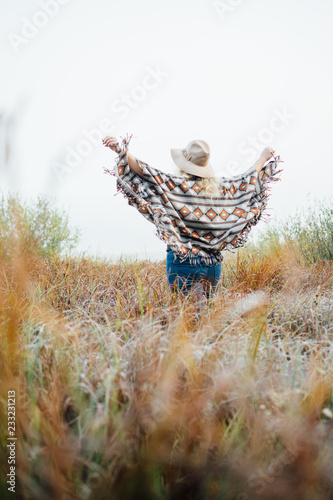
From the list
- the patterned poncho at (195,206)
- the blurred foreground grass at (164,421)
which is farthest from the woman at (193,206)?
the blurred foreground grass at (164,421)

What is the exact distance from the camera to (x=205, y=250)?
3.46 m

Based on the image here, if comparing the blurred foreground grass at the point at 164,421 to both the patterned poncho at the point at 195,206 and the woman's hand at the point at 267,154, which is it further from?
the woman's hand at the point at 267,154

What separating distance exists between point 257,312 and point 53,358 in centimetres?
161

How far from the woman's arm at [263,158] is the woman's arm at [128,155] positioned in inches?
47.2

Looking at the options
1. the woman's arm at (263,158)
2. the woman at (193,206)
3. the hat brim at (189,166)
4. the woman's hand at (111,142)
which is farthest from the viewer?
the woman's arm at (263,158)

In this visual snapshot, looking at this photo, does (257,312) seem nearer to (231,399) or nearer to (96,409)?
(231,399)

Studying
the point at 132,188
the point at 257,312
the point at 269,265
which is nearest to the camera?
the point at 257,312

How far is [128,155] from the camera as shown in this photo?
3.13 metres

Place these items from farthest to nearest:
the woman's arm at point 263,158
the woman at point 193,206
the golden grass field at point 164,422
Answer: the woman's arm at point 263,158
the woman at point 193,206
the golden grass field at point 164,422

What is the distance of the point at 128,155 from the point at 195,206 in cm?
75

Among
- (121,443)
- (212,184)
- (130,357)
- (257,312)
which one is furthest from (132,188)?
(121,443)

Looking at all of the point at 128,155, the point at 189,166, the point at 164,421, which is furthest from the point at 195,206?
the point at 164,421

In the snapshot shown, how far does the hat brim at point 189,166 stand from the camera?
11.0ft

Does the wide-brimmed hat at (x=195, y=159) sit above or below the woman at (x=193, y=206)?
above
